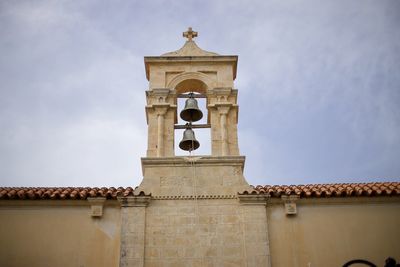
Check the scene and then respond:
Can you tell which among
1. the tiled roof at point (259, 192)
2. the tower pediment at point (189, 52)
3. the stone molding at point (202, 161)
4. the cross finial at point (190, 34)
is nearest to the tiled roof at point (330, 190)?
the tiled roof at point (259, 192)

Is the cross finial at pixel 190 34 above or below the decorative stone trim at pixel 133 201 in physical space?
above

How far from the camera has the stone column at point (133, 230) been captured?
9977mm

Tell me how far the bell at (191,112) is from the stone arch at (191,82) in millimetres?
429

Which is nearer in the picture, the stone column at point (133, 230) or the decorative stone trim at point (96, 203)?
the stone column at point (133, 230)

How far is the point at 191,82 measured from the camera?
1261 centimetres

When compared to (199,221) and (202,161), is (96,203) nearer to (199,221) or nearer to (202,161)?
(199,221)

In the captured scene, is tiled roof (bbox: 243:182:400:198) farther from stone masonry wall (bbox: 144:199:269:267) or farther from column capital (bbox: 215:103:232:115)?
column capital (bbox: 215:103:232:115)

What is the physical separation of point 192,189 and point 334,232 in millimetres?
3059

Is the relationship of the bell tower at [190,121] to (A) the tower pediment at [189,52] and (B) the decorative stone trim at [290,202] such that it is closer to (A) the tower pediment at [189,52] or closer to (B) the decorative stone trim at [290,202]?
(A) the tower pediment at [189,52]

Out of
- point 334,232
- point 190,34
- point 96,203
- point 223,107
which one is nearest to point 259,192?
point 334,232

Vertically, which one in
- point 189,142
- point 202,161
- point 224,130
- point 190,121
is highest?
point 190,121

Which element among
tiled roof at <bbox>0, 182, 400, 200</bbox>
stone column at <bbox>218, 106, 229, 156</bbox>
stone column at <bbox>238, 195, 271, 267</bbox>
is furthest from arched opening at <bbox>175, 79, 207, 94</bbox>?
stone column at <bbox>238, 195, 271, 267</bbox>

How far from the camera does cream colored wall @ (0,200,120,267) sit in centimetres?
1010

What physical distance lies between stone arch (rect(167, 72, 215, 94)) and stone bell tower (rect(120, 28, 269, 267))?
0.08 feet
